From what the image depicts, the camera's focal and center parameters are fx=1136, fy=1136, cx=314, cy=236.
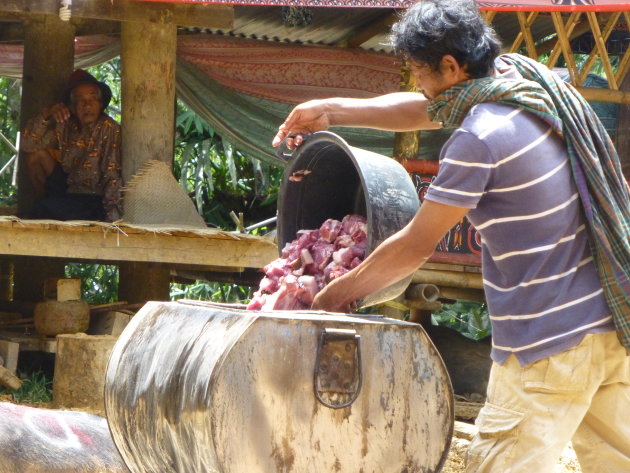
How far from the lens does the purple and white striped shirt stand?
11.1 feet

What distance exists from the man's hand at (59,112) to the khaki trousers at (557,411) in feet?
19.9

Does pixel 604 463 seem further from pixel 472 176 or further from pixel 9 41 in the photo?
pixel 9 41

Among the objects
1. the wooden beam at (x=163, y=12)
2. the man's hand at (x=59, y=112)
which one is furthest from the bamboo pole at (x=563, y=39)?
the man's hand at (x=59, y=112)

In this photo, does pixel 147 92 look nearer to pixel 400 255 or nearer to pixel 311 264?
pixel 311 264

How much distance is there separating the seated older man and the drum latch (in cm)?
504

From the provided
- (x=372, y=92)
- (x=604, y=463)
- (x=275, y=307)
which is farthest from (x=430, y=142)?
(x=604, y=463)

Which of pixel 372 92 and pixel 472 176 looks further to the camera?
pixel 372 92

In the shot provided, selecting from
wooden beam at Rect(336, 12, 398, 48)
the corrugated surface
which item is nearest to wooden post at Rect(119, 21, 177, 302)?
the corrugated surface

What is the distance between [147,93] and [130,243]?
3.92 feet

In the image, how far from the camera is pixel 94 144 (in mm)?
8711

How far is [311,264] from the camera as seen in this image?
4.35 metres

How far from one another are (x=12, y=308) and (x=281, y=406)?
21.7 ft

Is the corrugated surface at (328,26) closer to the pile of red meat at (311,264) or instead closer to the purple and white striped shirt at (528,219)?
the pile of red meat at (311,264)

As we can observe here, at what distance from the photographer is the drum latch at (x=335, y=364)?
11.8 ft
